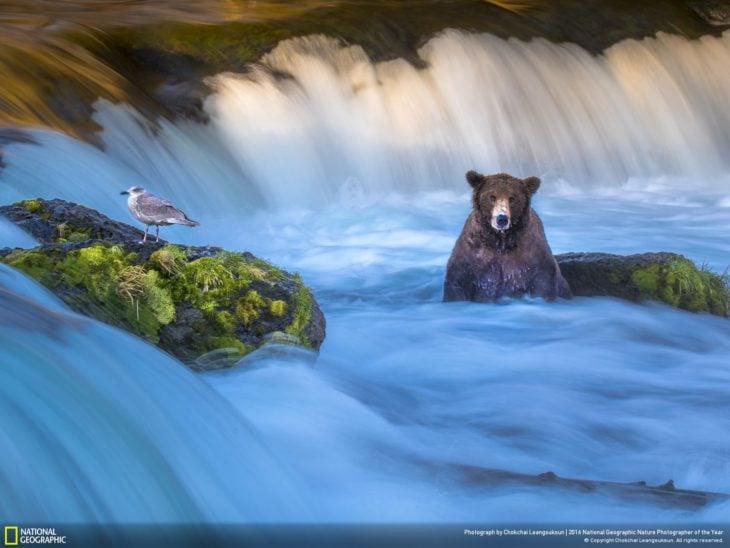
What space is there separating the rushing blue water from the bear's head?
21.2 inches

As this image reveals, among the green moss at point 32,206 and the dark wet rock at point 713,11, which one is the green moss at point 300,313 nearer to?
the green moss at point 32,206

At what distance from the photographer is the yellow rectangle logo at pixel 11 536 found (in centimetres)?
353

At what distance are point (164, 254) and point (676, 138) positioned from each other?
37.8 ft

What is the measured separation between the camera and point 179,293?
214 inches

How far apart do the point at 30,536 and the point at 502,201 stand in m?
4.33

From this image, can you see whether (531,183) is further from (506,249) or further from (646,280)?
(646,280)

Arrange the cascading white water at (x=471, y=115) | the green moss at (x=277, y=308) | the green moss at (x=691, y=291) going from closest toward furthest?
the green moss at (x=277, y=308) → the green moss at (x=691, y=291) → the cascading white water at (x=471, y=115)

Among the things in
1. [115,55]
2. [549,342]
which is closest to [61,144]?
[115,55]

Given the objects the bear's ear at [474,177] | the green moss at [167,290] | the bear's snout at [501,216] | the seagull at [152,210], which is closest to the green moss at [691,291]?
the bear's snout at [501,216]

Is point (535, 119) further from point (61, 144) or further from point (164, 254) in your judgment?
point (164, 254)

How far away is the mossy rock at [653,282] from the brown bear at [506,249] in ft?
0.80

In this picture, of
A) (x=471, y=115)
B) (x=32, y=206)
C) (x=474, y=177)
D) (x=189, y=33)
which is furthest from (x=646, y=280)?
(x=189, y=33)

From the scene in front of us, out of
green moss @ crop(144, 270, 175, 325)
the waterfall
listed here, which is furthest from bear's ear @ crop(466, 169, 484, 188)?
the waterfall

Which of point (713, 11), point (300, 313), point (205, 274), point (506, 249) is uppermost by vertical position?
point (713, 11)
